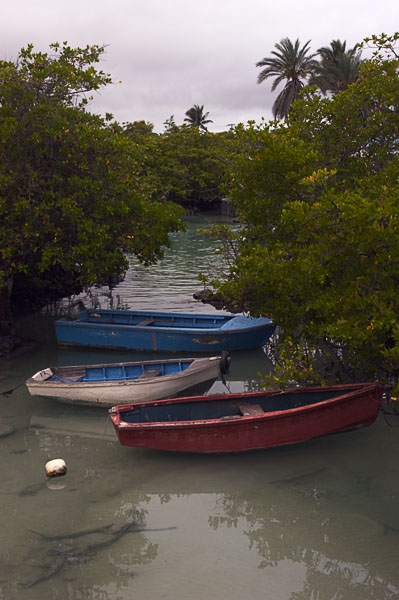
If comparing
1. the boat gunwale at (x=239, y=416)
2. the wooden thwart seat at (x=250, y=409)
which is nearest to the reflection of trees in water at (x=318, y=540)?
the boat gunwale at (x=239, y=416)

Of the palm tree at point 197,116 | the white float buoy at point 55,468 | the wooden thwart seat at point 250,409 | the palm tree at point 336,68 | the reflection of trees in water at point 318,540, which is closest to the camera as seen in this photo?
the reflection of trees in water at point 318,540

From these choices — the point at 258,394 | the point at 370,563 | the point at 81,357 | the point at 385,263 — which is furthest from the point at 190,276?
the point at 370,563

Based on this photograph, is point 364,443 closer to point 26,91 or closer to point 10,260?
point 10,260

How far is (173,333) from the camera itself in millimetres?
17828

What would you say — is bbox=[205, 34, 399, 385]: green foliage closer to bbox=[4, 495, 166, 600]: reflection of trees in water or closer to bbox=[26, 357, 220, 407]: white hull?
bbox=[26, 357, 220, 407]: white hull

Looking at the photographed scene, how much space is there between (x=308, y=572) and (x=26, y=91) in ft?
48.1

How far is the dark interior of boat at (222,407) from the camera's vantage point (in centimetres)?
1154

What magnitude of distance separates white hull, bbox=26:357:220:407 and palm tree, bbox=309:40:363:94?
3107 cm

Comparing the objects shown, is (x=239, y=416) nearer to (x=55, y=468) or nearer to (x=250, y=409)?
(x=250, y=409)

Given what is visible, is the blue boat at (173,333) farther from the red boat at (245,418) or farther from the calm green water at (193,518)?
the red boat at (245,418)

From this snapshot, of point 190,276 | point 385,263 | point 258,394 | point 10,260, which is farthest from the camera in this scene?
point 190,276

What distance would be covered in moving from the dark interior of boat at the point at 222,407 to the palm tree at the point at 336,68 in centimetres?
3121

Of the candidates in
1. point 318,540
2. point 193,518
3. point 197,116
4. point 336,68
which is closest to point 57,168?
point 193,518

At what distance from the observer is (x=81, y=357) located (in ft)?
60.7
